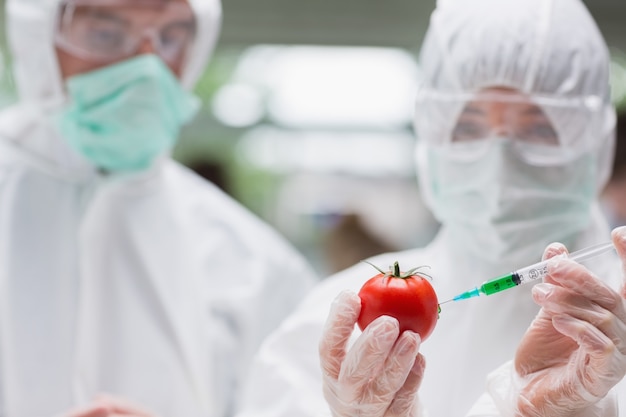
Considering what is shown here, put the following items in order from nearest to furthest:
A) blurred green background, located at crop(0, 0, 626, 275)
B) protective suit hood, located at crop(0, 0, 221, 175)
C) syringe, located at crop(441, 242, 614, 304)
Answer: syringe, located at crop(441, 242, 614, 304) < protective suit hood, located at crop(0, 0, 221, 175) < blurred green background, located at crop(0, 0, 626, 275)

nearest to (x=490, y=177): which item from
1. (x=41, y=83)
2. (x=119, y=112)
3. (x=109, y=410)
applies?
(x=109, y=410)

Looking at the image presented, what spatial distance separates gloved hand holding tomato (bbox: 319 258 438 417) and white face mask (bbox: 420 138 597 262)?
0.58m

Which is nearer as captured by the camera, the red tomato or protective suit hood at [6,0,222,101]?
the red tomato

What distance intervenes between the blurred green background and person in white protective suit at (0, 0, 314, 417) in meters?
0.83

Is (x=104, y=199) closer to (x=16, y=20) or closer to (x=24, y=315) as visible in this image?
(x=24, y=315)

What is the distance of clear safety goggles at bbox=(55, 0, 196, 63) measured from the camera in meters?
2.36

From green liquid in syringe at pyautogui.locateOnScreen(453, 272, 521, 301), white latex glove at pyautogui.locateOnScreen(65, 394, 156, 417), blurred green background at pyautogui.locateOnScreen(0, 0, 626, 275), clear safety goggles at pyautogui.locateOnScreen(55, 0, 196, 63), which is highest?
clear safety goggles at pyautogui.locateOnScreen(55, 0, 196, 63)

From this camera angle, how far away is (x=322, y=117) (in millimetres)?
7906

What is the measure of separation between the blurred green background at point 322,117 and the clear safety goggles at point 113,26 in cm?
74

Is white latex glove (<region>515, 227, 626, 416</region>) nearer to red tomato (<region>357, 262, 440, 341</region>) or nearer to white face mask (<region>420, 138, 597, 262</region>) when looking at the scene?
red tomato (<region>357, 262, 440, 341</region>)

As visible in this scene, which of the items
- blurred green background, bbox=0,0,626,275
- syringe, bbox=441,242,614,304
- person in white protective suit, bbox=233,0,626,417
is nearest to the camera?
syringe, bbox=441,242,614,304

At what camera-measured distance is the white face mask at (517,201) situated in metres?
1.84

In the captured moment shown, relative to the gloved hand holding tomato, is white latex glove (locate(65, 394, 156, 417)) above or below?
below

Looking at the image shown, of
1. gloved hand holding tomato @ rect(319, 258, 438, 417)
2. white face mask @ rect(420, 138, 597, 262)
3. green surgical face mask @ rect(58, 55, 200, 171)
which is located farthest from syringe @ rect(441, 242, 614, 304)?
green surgical face mask @ rect(58, 55, 200, 171)
